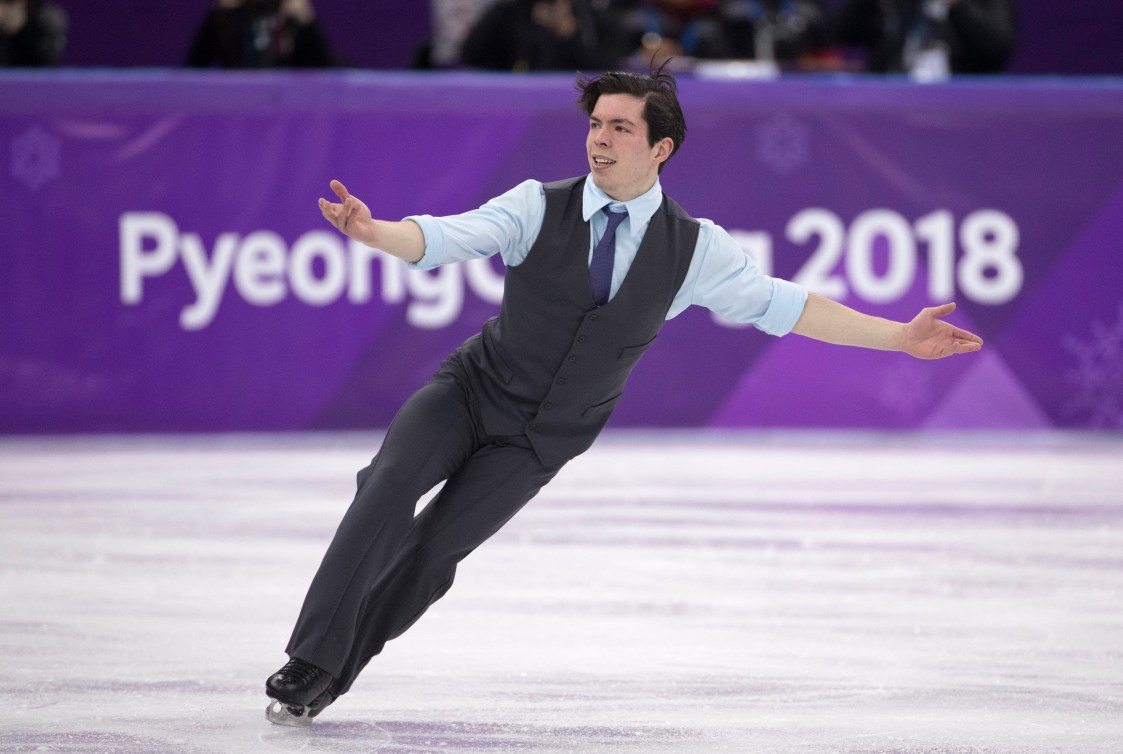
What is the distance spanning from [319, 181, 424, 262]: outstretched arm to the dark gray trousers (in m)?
0.39

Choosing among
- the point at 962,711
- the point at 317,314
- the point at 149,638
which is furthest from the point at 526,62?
the point at 962,711

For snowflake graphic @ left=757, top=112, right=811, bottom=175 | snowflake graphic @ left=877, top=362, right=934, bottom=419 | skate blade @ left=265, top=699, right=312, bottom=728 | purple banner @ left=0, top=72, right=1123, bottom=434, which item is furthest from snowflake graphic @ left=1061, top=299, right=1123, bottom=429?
skate blade @ left=265, top=699, right=312, bottom=728

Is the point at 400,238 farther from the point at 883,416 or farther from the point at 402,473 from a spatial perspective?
the point at 883,416

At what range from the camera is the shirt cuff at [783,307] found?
379cm

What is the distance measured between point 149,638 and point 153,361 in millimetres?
4165

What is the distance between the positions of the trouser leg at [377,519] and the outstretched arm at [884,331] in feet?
2.70

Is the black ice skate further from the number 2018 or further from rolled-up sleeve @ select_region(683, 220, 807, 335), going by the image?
the number 2018

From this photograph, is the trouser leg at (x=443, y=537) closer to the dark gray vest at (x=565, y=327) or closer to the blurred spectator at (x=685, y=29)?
the dark gray vest at (x=565, y=327)

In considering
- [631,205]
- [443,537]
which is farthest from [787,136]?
[443,537]

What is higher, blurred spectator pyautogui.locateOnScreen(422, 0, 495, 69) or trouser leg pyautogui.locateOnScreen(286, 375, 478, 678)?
trouser leg pyautogui.locateOnScreen(286, 375, 478, 678)

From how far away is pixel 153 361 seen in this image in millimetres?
8375

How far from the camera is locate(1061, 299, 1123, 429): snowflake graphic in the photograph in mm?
8773

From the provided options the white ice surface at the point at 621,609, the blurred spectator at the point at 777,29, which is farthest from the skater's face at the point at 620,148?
the blurred spectator at the point at 777,29

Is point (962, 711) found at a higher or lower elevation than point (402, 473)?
lower
